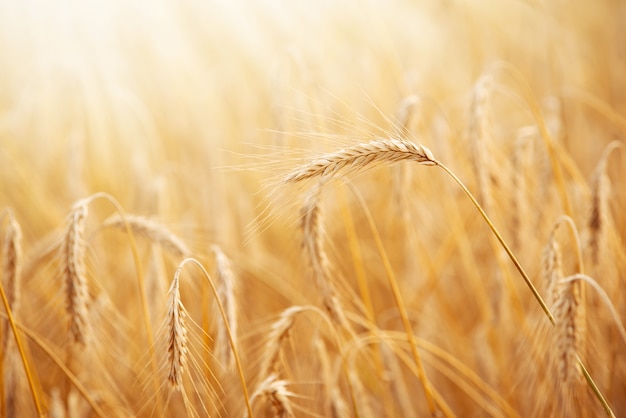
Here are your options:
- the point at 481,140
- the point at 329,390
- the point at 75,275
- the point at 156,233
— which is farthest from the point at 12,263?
the point at 481,140

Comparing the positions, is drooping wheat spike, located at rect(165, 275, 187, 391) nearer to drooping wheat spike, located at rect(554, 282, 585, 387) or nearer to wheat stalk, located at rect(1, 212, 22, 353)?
wheat stalk, located at rect(1, 212, 22, 353)

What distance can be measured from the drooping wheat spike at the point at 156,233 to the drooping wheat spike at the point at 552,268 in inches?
35.8

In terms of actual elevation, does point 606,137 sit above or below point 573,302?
above

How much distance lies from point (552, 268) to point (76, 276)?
1109 millimetres

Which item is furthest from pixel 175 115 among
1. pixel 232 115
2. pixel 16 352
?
pixel 16 352

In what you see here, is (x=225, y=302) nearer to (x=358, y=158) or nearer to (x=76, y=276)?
(x=76, y=276)

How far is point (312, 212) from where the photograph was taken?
120 cm

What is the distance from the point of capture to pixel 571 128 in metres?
2.57

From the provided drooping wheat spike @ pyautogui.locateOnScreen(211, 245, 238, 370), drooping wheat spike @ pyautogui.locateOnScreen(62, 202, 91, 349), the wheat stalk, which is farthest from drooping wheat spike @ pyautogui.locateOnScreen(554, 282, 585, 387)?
the wheat stalk

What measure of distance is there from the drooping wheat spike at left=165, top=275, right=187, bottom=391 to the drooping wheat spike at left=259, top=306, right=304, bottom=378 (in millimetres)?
266

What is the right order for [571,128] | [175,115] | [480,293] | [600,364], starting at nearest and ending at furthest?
[600,364] → [480,293] → [571,128] → [175,115]

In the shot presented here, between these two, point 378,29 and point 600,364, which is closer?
point 600,364

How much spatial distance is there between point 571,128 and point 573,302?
1.91m

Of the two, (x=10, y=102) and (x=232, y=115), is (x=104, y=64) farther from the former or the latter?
(x=232, y=115)
